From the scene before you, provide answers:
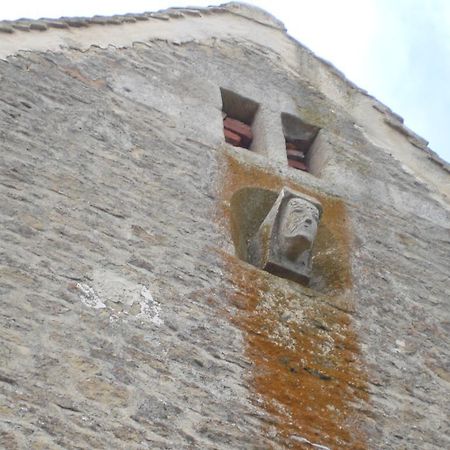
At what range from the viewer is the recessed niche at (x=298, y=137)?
7.15 meters

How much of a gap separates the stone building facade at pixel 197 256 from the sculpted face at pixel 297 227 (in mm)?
214

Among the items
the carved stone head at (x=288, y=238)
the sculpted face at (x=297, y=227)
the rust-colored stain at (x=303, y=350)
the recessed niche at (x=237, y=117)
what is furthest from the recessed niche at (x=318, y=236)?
the recessed niche at (x=237, y=117)

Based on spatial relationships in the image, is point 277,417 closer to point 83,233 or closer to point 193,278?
point 193,278

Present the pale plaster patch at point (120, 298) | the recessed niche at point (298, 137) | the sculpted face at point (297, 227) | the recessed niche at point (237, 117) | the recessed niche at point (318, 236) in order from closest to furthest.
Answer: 1. the pale plaster patch at point (120, 298)
2. the sculpted face at point (297, 227)
3. the recessed niche at point (318, 236)
4. the recessed niche at point (237, 117)
5. the recessed niche at point (298, 137)

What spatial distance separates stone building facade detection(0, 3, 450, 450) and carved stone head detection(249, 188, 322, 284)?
9 centimetres

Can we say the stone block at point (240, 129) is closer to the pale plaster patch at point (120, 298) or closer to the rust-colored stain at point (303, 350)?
the rust-colored stain at point (303, 350)

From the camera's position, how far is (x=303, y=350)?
477 centimetres

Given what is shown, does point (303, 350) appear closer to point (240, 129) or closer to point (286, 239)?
point (286, 239)

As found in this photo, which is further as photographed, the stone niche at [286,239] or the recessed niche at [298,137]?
the recessed niche at [298,137]

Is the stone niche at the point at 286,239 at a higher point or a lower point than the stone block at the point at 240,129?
lower

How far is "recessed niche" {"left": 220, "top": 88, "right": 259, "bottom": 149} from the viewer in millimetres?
6891

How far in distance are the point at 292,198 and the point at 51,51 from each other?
70.4 inches

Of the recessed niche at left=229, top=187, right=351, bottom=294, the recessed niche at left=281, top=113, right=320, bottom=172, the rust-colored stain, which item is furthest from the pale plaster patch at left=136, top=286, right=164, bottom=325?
the recessed niche at left=281, top=113, right=320, bottom=172

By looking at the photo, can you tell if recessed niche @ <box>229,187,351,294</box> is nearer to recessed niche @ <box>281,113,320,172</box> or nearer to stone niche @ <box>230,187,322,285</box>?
stone niche @ <box>230,187,322,285</box>
